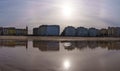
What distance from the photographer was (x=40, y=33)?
168 meters

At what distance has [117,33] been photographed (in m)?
166

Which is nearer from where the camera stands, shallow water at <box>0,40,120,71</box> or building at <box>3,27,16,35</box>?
shallow water at <box>0,40,120,71</box>

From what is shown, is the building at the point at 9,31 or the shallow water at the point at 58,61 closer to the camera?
the shallow water at the point at 58,61

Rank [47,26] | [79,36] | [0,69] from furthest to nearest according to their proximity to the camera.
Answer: [47,26], [79,36], [0,69]

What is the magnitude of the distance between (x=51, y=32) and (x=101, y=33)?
1140 inches

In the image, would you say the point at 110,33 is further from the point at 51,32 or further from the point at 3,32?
the point at 3,32

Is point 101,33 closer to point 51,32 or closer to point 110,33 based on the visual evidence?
point 110,33

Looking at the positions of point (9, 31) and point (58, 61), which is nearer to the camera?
point (58, 61)

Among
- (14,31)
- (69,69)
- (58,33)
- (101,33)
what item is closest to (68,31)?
(58,33)

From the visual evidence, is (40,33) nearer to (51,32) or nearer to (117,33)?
(51,32)

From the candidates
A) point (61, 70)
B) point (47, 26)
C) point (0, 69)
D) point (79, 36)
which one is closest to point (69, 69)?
point (61, 70)

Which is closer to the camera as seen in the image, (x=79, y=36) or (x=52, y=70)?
(x=52, y=70)

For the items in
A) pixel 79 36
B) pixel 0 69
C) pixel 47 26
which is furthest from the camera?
pixel 47 26

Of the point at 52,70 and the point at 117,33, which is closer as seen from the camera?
the point at 52,70
